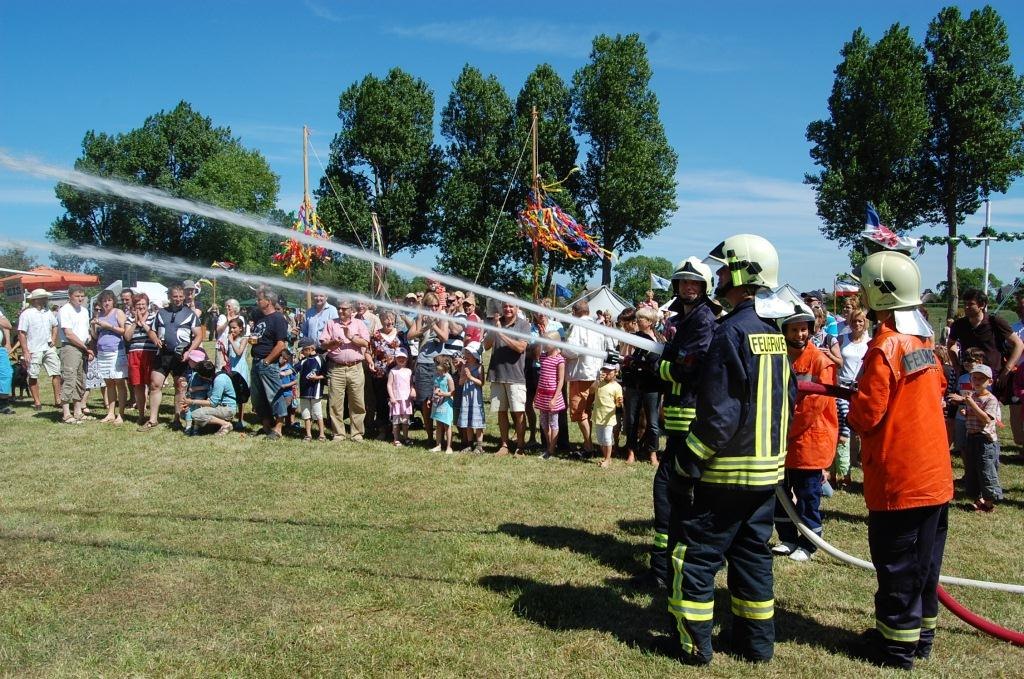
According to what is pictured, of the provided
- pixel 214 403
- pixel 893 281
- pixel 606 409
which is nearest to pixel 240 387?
pixel 214 403

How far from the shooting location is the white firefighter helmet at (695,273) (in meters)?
4.85

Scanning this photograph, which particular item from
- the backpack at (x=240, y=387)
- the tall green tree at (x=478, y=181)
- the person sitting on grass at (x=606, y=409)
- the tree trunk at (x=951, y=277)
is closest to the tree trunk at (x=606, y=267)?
the tall green tree at (x=478, y=181)

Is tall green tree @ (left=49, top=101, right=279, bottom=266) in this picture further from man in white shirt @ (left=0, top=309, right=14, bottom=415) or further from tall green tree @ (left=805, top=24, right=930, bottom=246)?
tall green tree @ (left=805, top=24, right=930, bottom=246)

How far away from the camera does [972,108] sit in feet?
130

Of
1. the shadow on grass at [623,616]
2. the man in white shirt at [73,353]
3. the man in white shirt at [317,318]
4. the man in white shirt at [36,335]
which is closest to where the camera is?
the shadow on grass at [623,616]

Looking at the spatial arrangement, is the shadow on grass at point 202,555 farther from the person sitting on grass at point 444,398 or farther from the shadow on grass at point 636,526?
the person sitting on grass at point 444,398

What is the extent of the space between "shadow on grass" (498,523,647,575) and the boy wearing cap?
4.21 meters

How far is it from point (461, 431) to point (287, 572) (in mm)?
6110

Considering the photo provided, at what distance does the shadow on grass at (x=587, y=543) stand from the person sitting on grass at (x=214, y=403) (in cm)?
663

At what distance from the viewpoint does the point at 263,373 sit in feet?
37.3

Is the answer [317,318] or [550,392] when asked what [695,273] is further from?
[317,318]

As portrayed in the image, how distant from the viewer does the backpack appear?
11969mm

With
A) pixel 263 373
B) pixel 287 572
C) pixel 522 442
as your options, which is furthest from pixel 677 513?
pixel 263 373

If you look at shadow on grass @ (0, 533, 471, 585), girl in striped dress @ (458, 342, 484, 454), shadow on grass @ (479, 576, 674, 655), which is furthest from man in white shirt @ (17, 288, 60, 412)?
shadow on grass @ (479, 576, 674, 655)
